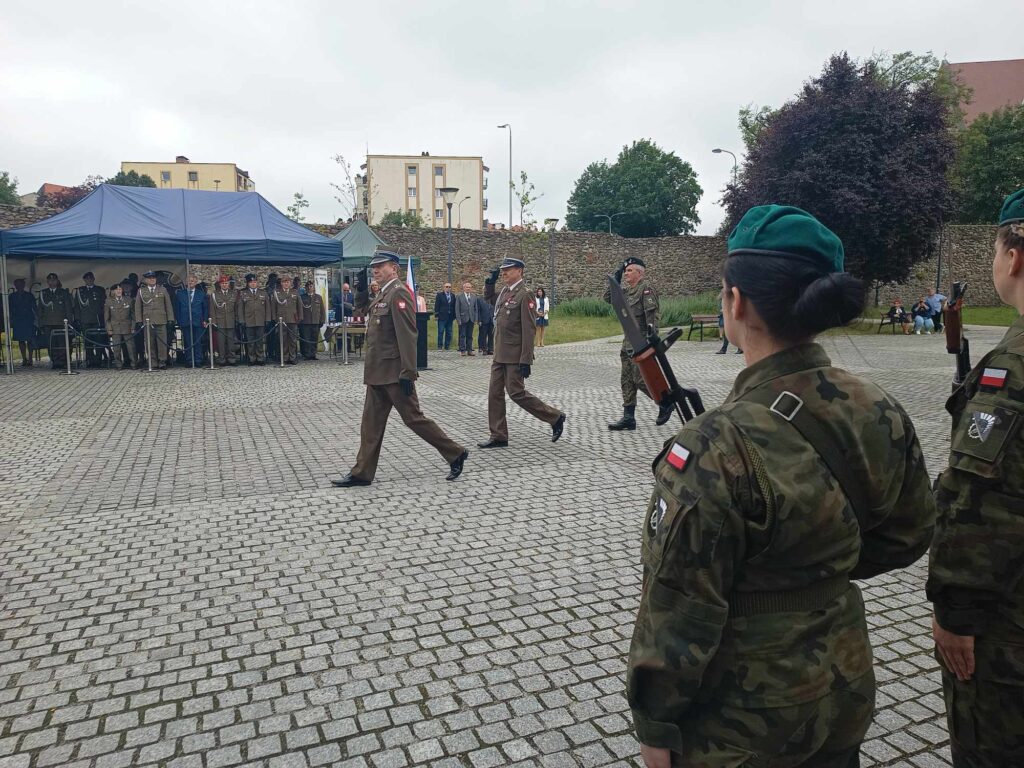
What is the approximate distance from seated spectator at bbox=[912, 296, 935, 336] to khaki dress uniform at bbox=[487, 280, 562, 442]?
66.2ft

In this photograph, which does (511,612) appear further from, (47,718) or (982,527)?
(982,527)

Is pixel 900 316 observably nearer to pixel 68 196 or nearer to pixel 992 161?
pixel 992 161

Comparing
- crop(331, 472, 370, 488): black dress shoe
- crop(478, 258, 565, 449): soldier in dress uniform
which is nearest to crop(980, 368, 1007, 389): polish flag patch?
crop(331, 472, 370, 488): black dress shoe

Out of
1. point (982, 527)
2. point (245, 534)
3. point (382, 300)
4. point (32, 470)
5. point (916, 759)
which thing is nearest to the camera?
point (982, 527)


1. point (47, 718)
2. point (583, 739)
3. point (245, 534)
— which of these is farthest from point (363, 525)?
point (583, 739)

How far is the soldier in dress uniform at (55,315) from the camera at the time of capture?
623 inches

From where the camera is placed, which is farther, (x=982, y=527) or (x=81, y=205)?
(x=81, y=205)

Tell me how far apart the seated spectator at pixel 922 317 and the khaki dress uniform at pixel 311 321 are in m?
18.2

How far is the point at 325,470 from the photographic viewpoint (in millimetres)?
6922

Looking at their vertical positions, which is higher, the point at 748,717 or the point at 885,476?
the point at 885,476

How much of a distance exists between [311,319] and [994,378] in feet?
55.9

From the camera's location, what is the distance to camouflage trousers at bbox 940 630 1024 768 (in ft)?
5.81

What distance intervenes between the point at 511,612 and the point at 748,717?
2.52m

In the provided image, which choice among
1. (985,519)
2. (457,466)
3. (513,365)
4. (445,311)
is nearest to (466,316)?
(445,311)
